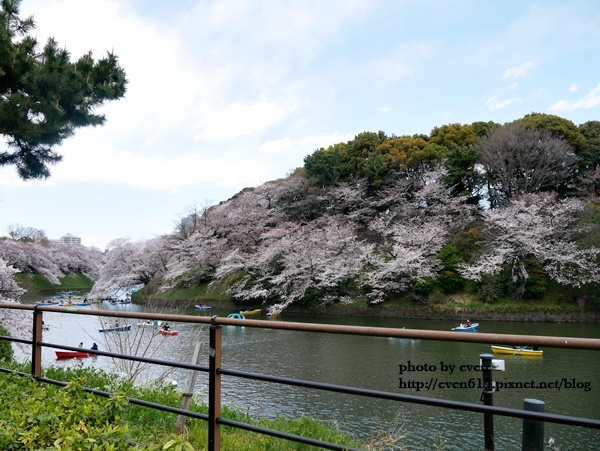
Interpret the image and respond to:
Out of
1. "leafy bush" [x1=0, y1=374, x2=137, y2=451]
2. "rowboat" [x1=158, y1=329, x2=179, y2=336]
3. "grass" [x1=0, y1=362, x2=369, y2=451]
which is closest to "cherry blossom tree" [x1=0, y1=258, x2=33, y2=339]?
"rowboat" [x1=158, y1=329, x2=179, y2=336]

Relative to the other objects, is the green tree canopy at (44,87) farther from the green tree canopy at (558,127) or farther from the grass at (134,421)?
the green tree canopy at (558,127)

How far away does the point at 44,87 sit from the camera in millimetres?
5777

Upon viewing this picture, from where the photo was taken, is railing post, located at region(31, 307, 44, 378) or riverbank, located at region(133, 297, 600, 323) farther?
riverbank, located at region(133, 297, 600, 323)

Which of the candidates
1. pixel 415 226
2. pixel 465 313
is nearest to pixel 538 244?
pixel 465 313

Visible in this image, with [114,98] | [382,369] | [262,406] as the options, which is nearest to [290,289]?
[382,369]

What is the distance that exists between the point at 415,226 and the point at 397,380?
1564 centimetres

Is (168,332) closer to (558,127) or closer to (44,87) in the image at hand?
(44,87)

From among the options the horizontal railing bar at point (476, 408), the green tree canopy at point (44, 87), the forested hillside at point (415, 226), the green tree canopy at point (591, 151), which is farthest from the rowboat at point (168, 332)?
the green tree canopy at point (591, 151)

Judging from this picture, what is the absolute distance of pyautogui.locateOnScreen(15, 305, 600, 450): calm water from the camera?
7285 mm

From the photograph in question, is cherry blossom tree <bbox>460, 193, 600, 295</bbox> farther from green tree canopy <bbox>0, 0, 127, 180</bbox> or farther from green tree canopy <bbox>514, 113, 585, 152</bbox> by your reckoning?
green tree canopy <bbox>0, 0, 127, 180</bbox>

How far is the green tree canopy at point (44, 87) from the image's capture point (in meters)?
5.66

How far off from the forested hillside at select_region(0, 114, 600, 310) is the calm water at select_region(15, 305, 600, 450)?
440 cm

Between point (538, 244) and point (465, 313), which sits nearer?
point (465, 313)

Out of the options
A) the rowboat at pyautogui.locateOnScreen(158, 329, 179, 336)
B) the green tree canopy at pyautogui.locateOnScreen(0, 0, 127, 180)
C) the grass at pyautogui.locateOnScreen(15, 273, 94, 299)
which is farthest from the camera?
the grass at pyautogui.locateOnScreen(15, 273, 94, 299)
